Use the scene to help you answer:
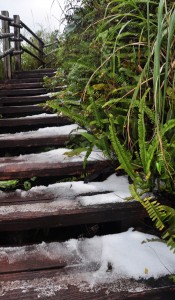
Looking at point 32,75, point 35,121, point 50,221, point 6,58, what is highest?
point 6,58

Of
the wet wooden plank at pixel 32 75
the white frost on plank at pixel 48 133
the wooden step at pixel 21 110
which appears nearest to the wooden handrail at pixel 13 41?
the wet wooden plank at pixel 32 75

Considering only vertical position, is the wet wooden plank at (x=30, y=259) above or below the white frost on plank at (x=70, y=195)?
below

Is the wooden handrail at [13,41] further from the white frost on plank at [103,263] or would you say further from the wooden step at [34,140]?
the white frost on plank at [103,263]

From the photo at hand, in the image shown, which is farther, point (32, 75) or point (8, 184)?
point (32, 75)

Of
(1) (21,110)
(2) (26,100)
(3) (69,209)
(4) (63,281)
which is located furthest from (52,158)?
(2) (26,100)

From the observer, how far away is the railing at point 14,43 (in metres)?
5.01

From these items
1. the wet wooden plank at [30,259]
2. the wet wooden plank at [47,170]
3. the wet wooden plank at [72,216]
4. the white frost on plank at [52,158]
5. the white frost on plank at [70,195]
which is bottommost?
the wet wooden plank at [30,259]

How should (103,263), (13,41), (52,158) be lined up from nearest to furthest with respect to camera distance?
1. (103,263)
2. (52,158)
3. (13,41)

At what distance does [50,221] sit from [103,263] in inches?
12.6

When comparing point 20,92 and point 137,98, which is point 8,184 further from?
point 20,92

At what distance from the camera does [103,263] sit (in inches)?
47.4

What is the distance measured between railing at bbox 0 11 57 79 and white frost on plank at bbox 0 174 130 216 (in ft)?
9.59

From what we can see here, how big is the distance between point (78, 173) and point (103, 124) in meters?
0.32

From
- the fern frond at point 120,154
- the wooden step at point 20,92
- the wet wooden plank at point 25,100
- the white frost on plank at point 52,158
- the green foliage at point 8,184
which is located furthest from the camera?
the wooden step at point 20,92
